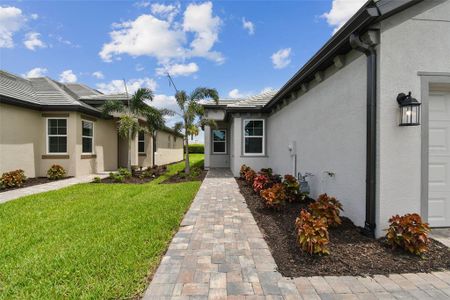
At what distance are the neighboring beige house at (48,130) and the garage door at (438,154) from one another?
40.7ft

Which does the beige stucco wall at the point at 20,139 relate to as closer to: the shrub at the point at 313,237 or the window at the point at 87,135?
the window at the point at 87,135

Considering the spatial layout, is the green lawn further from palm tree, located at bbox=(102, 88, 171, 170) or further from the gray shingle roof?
the gray shingle roof

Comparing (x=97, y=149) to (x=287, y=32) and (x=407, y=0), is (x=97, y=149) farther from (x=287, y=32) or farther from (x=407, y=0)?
(x=407, y=0)

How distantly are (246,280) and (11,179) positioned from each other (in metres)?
9.90

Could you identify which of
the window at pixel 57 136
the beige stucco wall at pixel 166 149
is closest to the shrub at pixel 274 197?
the window at pixel 57 136

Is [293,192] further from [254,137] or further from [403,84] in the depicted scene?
[254,137]

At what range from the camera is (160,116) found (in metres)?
12.3

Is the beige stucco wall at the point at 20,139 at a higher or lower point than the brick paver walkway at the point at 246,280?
higher

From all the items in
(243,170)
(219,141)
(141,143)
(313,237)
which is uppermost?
(219,141)

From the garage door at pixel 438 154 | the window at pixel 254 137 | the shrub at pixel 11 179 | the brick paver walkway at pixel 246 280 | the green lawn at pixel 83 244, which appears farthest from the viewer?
the window at pixel 254 137

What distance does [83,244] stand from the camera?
3.68 meters

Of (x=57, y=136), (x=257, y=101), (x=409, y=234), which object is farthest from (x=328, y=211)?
(x=57, y=136)

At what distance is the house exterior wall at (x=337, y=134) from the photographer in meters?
4.06

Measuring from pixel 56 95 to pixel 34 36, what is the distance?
115 inches
